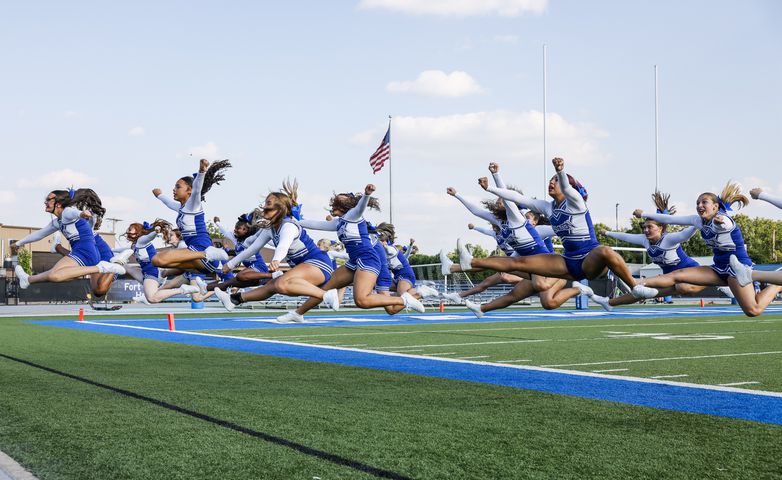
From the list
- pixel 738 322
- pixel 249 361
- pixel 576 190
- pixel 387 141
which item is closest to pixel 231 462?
pixel 576 190

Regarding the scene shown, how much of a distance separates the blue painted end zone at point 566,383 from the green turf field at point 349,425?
65cm

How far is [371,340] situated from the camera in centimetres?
2659

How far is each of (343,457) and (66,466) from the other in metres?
2.89

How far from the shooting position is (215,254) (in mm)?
8953

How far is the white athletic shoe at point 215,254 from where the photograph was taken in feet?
29.3

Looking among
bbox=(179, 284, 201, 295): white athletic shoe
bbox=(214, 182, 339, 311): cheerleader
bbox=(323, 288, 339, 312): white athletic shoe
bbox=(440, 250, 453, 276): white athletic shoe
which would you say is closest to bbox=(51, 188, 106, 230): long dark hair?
bbox=(214, 182, 339, 311): cheerleader

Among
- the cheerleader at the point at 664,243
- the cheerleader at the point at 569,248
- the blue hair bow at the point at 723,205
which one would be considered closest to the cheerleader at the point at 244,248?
the cheerleader at the point at 569,248

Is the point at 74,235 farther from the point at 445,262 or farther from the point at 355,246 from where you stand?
the point at 445,262

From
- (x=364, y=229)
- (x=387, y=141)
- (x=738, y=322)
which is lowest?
(x=738, y=322)

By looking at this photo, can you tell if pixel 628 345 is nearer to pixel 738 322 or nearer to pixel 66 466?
pixel 738 322

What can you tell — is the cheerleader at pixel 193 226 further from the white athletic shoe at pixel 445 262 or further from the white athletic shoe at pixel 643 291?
the white athletic shoe at pixel 643 291

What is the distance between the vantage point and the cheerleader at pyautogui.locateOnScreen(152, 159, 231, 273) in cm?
897

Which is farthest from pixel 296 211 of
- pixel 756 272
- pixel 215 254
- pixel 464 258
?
pixel 756 272

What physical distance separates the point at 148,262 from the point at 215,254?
191 centimetres
